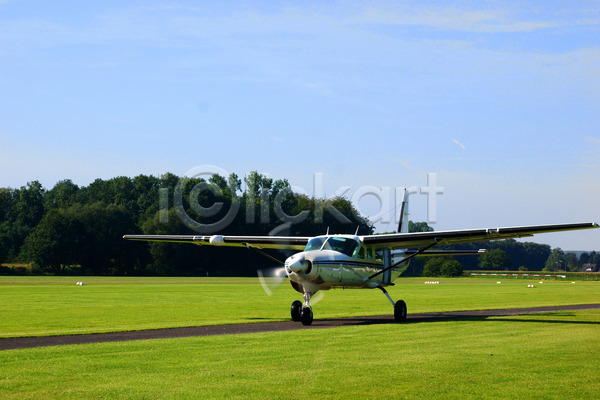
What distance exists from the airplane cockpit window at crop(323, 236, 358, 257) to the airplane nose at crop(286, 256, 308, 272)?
212 centimetres

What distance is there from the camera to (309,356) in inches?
567

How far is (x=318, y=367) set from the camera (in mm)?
12883

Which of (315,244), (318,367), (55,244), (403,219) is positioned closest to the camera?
(318,367)

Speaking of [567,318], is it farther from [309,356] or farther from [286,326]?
[309,356]

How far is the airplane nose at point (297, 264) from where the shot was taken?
845 inches

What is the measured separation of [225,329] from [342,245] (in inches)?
228

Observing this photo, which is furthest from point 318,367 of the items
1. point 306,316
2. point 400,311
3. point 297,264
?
point 400,311

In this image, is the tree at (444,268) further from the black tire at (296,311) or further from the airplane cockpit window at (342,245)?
the black tire at (296,311)

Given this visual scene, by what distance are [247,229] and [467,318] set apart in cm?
8666

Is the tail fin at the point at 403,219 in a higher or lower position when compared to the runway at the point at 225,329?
higher

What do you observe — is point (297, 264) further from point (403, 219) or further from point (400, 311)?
point (403, 219)

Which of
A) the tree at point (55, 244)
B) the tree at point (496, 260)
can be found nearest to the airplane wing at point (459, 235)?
the tree at point (55, 244)

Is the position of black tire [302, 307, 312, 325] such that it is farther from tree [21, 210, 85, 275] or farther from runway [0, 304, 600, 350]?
tree [21, 210, 85, 275]

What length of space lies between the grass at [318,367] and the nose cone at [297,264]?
9.02 ft
